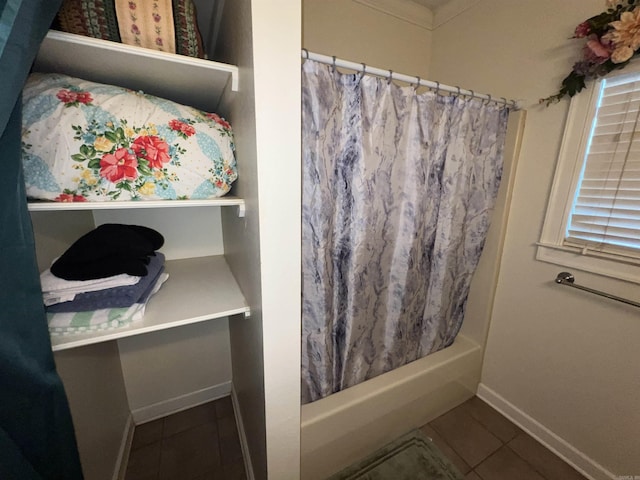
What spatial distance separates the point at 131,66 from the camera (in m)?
0.76

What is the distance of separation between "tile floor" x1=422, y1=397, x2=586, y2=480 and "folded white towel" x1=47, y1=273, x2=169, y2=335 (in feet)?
5.47

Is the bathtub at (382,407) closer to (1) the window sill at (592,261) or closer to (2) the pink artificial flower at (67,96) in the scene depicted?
(1) the window sill at (592,261)

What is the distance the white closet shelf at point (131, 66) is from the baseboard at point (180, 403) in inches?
67.7

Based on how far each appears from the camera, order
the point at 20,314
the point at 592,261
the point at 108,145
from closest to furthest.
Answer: the point at 20,314 < the point at 108,145 < the point at 592,261

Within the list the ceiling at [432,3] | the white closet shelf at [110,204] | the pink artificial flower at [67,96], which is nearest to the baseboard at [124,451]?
the white closet shelf at [110,204]

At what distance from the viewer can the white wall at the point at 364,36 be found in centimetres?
158

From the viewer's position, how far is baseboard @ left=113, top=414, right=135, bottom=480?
1.20 metres

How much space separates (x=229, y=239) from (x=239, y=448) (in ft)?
3.82

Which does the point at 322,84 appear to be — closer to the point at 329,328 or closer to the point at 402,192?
the point at 402,192

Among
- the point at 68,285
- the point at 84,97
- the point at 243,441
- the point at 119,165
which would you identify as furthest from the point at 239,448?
the point at 84,97

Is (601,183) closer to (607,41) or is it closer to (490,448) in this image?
(607,41)

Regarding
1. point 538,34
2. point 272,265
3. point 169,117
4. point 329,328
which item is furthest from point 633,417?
point 169,117

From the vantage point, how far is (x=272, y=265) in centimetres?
77

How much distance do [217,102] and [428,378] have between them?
1789 mm
